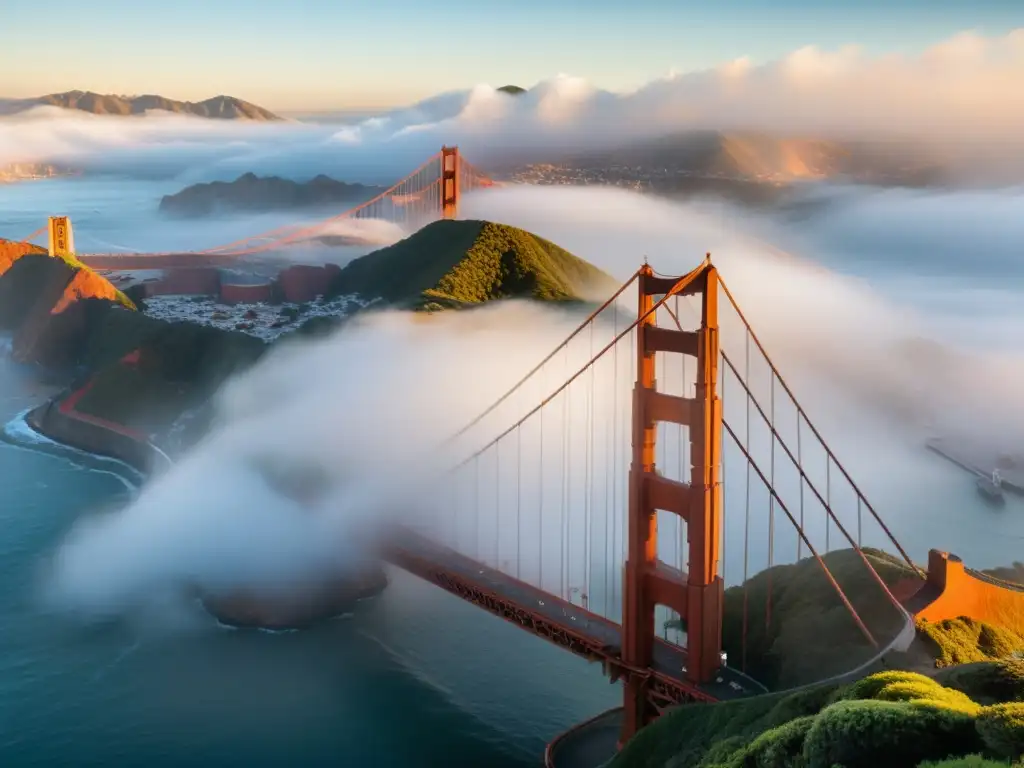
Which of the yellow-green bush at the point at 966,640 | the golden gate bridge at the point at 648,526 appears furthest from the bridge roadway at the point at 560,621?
the yellow-green bush at the point at 966,640

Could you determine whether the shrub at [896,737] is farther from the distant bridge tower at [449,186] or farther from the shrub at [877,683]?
the distant bridge tower at [449,186]

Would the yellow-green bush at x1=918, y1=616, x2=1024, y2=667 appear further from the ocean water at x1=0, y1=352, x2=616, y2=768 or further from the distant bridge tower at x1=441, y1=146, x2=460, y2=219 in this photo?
the distant bridge tower at x1=441, y1=146, x2=460, y2=219

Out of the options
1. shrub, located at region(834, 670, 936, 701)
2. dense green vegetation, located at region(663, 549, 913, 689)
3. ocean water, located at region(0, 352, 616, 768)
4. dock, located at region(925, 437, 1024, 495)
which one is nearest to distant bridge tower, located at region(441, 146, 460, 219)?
dock, located at region(925, 437, 1024, 495)

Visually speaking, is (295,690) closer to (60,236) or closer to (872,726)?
(872,726)

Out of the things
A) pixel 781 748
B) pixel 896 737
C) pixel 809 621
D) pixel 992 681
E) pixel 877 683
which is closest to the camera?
pixel 896 737

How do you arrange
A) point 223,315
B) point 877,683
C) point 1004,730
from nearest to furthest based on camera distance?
point 1004,730 → point 877,683 → point 223,315

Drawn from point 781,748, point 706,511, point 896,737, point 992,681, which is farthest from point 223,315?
point 896,737
